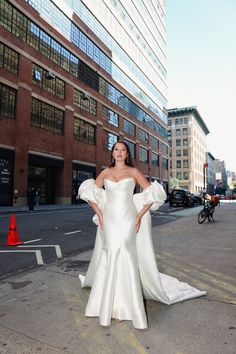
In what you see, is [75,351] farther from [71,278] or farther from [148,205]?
[71,278]

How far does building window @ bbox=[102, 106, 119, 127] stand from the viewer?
130ft

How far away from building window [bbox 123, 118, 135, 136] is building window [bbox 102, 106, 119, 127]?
9.83 ft

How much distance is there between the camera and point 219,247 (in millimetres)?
7652

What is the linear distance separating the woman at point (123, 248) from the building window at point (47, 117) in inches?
986

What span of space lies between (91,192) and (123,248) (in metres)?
0.83

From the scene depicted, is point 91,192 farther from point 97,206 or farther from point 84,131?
point 84,131

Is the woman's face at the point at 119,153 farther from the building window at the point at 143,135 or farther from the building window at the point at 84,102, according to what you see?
the building window at the point at 143,135

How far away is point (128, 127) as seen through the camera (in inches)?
1869

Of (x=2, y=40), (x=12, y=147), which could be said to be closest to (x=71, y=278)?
(x=12, y=147)

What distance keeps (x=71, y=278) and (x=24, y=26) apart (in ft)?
89.2

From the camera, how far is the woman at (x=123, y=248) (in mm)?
3141

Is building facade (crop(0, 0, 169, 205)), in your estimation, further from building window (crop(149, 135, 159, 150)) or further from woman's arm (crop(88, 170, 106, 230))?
woman's arm (crop(88, 170, 106, 230))

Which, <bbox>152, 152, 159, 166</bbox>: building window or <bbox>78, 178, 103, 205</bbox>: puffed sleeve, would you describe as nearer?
<bbox>78, 178, 103, 205</bbox>: puffed sleeve

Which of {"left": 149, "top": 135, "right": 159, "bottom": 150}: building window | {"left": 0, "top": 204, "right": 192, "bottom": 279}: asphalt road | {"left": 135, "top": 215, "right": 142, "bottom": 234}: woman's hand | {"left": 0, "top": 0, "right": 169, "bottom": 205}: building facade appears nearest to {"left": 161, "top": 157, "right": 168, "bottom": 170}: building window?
{"left": 149, "top": 135, "right": 159, "bottom": 150}: building window
